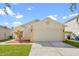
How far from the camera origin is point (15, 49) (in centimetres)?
542

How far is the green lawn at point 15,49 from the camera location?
16.5 feet

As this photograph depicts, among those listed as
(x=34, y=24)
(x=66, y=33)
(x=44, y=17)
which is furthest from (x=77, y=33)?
(x=34, y=24)

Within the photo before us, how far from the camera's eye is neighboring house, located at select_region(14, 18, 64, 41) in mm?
5430

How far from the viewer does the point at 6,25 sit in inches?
205

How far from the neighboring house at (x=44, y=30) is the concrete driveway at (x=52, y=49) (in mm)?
139

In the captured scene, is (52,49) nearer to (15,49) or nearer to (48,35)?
(48,35)

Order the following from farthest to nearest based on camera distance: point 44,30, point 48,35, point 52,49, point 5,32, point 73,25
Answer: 1. point 44,30
2. point 48,35
3. point 52,49
4. point 5,32
5. point 73,25

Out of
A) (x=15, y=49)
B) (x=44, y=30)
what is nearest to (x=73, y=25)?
(x=44, y=30)

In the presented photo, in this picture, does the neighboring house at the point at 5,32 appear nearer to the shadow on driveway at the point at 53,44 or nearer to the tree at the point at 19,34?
the tree at the point at 19,34

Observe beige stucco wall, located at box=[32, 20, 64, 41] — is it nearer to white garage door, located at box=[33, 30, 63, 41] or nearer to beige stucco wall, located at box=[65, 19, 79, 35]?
white garage door, located at box=[33, 30, 63, 41]

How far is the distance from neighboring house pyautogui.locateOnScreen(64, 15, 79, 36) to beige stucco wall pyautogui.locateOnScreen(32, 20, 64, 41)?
9.7 inches

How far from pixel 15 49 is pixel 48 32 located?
3.01 ft

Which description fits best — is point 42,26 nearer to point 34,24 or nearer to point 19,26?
point 34,24

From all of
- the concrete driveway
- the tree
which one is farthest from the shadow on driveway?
the tree
